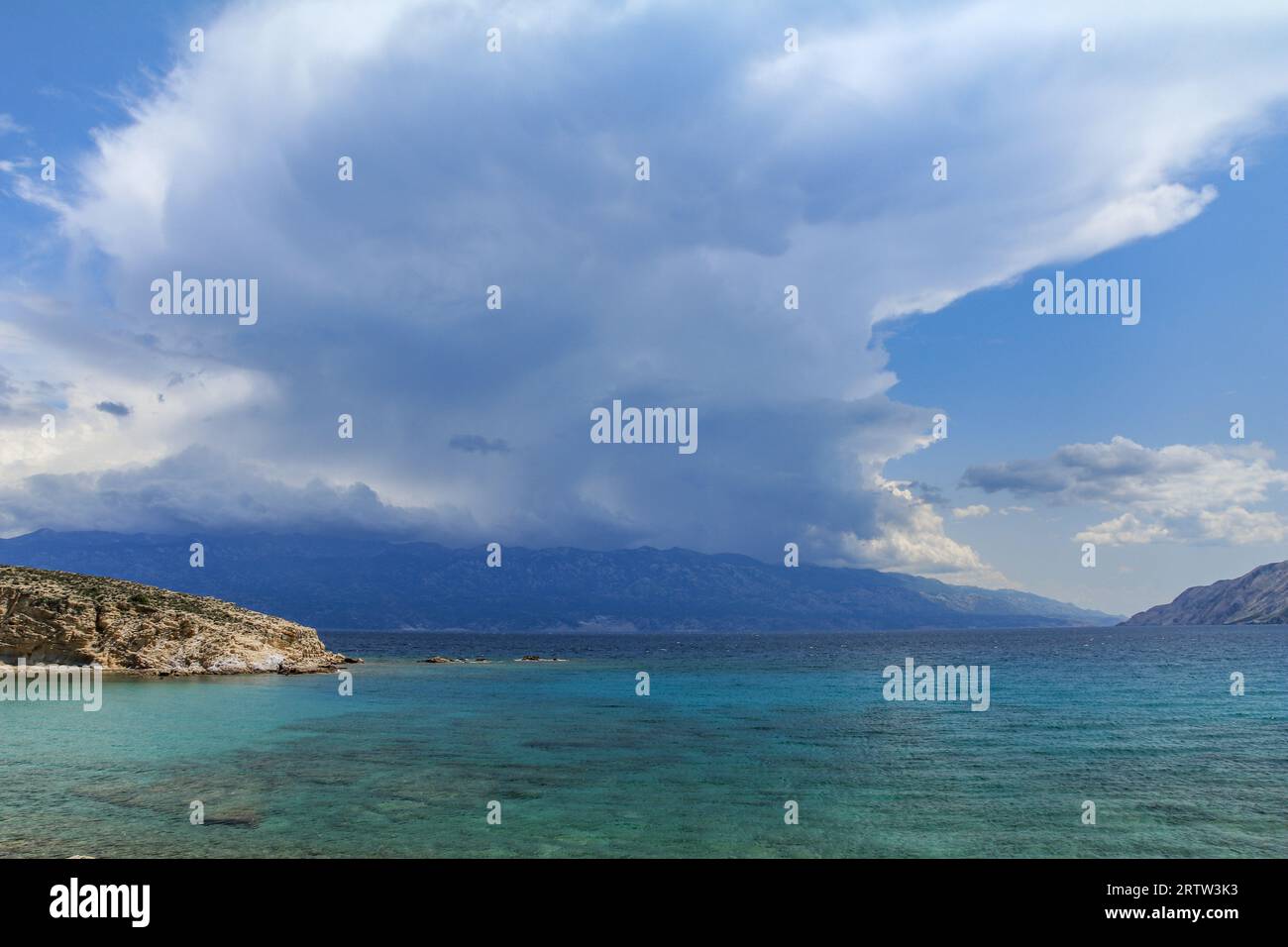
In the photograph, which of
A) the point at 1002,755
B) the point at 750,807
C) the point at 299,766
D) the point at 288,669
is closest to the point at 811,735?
the point at 1002,755

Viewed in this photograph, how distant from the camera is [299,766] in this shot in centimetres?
3181

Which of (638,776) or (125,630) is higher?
(125,630)

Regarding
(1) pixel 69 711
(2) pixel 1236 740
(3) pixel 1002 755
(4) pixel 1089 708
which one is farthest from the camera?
(4) pixel 1089 708

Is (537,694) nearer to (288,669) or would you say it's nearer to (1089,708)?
(288,669)

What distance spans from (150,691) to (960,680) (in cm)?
7943

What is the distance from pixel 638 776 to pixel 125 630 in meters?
70.6

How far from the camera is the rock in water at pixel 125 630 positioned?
72.8 meters

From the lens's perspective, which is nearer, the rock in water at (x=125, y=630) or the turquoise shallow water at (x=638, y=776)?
the turquoise shallow water at (x=638, y=776)

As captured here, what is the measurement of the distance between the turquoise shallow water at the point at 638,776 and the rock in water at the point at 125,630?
69.0 feet

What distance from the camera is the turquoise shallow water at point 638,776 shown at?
861 inches

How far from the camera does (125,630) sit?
76562 mm

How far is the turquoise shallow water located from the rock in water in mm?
21023
